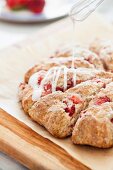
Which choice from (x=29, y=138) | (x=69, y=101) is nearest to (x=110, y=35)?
(x=69, y=101)

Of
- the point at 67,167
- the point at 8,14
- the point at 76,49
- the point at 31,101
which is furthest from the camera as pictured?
the point at 8,14

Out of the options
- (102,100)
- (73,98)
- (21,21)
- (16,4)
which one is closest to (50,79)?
(73,98)

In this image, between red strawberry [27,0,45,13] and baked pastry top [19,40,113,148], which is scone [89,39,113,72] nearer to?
baked pastry top [19,40,113,148]

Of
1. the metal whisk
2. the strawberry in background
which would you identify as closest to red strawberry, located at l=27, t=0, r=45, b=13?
the strawberry in background

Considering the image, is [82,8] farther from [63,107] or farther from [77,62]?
[63,107]

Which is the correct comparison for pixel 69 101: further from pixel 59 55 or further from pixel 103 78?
pixel 59 55

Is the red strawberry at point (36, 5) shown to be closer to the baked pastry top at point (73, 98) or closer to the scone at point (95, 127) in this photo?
the baked pastry top at point (73, 98)
